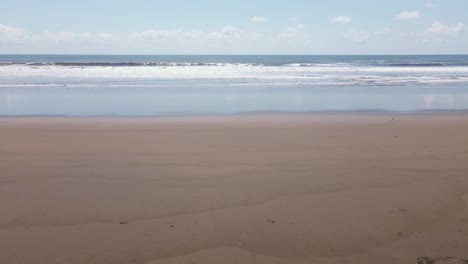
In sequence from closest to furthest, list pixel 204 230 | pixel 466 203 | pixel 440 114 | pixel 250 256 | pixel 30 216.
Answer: pixel 250 256 < pixel 204 230 < pixel 30 216 < pixel 466 203 < pixel 440 114

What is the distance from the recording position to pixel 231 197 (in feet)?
16.7

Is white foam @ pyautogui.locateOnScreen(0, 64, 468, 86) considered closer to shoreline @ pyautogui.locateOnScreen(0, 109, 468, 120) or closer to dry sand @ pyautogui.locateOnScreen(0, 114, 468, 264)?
shoreline @ pyautogui.locateOnScreen(0, 109, 468, 120)

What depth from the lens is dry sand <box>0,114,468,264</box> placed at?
3.85 m

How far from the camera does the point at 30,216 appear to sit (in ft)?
14.9

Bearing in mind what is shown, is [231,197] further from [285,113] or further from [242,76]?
[242,76]

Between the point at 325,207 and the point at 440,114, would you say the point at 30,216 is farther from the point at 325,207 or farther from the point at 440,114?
the point at 440,114

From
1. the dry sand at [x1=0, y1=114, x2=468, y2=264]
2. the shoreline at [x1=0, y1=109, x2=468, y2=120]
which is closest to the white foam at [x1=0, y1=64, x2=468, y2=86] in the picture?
the shoreline at [x1=0, y1=109, x2=468, y2=120]

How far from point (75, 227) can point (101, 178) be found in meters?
1.61

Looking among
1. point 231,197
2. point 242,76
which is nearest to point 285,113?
point 231,197

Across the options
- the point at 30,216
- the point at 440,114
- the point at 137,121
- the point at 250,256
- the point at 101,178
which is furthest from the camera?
the point at 440,114

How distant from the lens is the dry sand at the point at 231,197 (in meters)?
3.85

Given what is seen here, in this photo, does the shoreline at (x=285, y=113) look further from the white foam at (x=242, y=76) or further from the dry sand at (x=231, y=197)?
the white foam at (x=242, y=76)

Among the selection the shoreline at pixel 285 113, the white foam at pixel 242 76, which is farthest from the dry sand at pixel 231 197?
the white foam at pixel 242 76

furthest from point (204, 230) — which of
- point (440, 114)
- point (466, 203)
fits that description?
point (440, 114)
